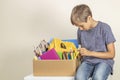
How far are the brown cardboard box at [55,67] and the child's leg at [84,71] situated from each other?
4 cm

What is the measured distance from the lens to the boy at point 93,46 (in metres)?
1.88

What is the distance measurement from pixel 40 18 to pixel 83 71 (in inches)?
36.3

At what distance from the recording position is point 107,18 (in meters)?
2.49

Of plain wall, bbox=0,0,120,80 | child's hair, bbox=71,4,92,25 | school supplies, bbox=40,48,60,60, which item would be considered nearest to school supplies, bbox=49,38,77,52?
school supplies, bbox=40,48,60,60

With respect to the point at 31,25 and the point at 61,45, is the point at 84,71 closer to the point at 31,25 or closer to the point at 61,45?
the point at 61,45

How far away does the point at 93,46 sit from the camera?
1.99 meters

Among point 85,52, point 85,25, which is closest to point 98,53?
point 85,52

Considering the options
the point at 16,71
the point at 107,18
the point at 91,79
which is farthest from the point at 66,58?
the point at 16,71

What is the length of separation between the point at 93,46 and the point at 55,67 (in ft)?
1.02

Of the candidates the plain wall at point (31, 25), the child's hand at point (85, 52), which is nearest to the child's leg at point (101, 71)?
the child's hand at point (85, 52)

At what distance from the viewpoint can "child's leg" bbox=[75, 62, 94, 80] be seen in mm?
1821

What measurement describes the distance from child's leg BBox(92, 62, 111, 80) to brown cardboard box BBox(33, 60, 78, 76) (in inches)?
Answer: 5.6

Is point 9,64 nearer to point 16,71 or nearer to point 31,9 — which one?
point 16,71

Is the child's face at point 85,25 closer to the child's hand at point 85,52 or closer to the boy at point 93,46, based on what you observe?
the boy at point 93,46
